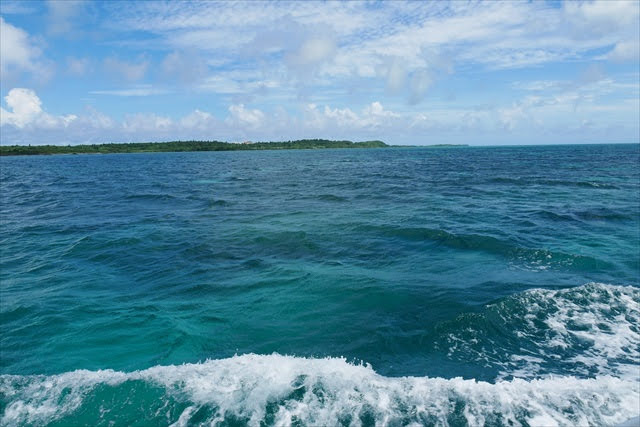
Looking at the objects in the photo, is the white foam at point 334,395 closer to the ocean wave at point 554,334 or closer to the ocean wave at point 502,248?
the ocean wave at point 554,334

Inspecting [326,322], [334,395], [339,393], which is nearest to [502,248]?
[326,322]

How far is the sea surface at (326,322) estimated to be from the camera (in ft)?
25.1

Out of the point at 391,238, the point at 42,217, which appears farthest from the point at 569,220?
the point at 42,217

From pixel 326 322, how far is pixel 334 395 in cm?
373

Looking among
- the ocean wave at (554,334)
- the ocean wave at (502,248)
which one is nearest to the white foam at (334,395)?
the ocean wave at (554,334)

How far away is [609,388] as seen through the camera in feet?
26.8

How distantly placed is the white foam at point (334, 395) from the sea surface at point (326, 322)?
38 millimetres

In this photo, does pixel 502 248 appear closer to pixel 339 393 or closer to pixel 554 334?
pixel 554 334

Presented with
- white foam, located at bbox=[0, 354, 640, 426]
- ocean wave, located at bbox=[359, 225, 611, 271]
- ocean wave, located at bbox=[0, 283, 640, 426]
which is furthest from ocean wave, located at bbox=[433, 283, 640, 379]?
ocean wave, located at bbox=[359, 225, 611, 271]

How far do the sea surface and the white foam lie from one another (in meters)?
0.04

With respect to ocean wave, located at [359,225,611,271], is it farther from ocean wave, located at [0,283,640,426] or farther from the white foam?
the white foam

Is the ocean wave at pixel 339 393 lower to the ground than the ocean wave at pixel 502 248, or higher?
lower

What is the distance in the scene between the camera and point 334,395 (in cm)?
782

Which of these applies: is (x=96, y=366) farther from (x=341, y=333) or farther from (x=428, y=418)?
(x=428, y=418)
